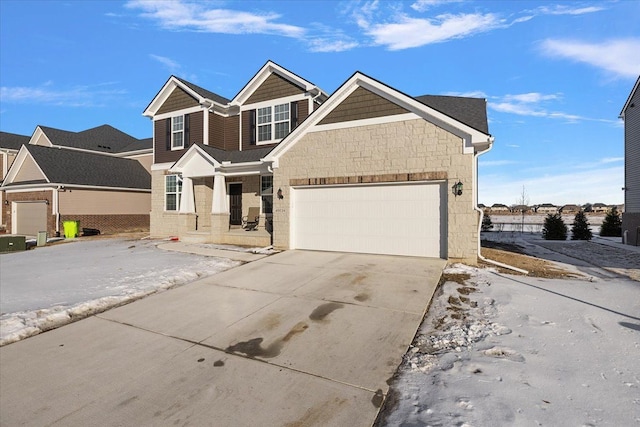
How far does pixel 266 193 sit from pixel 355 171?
20.1 feet

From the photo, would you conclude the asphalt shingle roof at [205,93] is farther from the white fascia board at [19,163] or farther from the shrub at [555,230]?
the shrub at [555,230]

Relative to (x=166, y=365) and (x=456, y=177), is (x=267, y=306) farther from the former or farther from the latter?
(x=456, y=177)

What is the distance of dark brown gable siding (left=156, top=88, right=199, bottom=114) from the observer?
16.9m

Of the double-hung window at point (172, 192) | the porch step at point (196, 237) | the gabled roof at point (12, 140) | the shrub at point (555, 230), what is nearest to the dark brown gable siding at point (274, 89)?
the double-hung window at point (172, 192)

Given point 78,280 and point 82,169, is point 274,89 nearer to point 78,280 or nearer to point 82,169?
point 78,280

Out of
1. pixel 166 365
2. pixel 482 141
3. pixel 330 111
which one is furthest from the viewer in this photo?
pixel 330 111

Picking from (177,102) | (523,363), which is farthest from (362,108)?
(177,102)

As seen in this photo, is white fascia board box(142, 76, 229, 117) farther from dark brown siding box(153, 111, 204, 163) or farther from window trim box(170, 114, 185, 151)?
window trim box(170, 114, 185, 151)

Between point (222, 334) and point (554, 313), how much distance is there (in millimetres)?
5352

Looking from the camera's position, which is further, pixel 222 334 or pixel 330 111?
pixel 330 111

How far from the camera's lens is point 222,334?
4797 mm

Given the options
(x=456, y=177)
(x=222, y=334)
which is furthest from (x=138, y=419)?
(x=456, y=177)

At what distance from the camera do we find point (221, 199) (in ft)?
45.2

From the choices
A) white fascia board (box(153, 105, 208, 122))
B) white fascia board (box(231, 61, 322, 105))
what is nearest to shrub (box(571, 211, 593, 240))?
white fascia board (box(231, 61, 322, 105))
